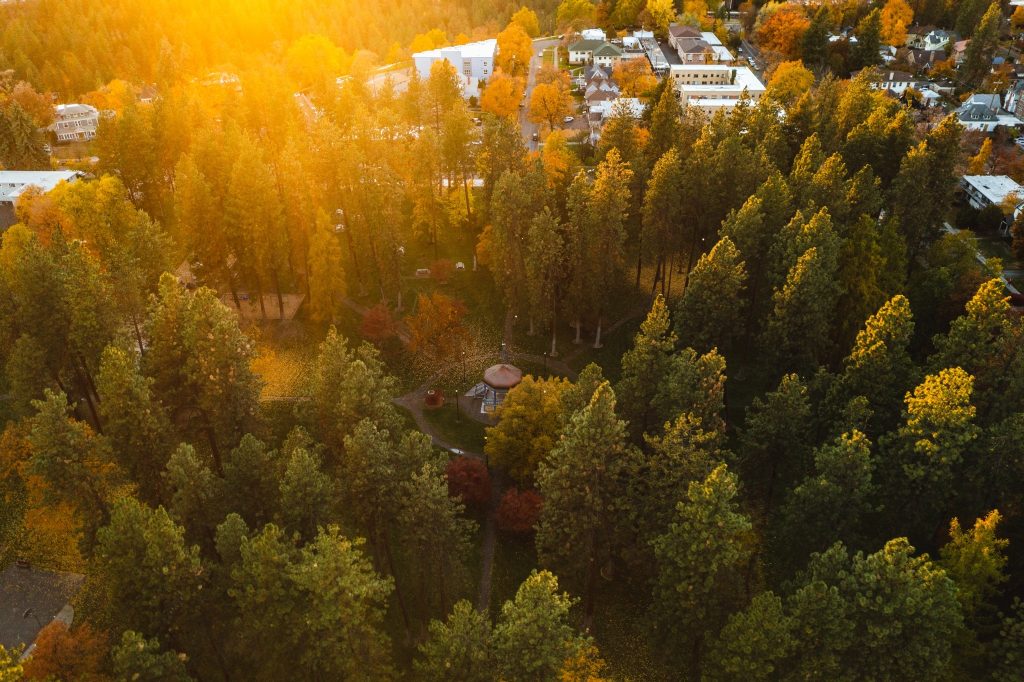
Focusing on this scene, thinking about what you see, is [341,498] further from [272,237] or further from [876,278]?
[876,278]

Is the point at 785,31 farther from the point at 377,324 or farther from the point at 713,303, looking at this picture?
the point at 377,324

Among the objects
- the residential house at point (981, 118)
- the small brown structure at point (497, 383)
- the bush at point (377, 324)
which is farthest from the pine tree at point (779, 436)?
the residential house at point (981, 118)

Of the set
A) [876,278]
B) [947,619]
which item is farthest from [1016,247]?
[947,619]

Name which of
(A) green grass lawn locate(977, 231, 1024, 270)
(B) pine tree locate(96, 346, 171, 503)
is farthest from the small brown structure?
(A) green grass lawn locate(977, 231, 1024, 270)

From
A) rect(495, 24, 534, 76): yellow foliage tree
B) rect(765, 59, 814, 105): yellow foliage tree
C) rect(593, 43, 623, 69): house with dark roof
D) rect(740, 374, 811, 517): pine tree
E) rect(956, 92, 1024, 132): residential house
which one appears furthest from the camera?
rect(593, 43, 623, 69): house with dark roof

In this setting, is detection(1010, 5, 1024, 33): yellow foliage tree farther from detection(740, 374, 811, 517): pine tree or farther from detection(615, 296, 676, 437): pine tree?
detection(615, 296, 676, 437): pine tree
